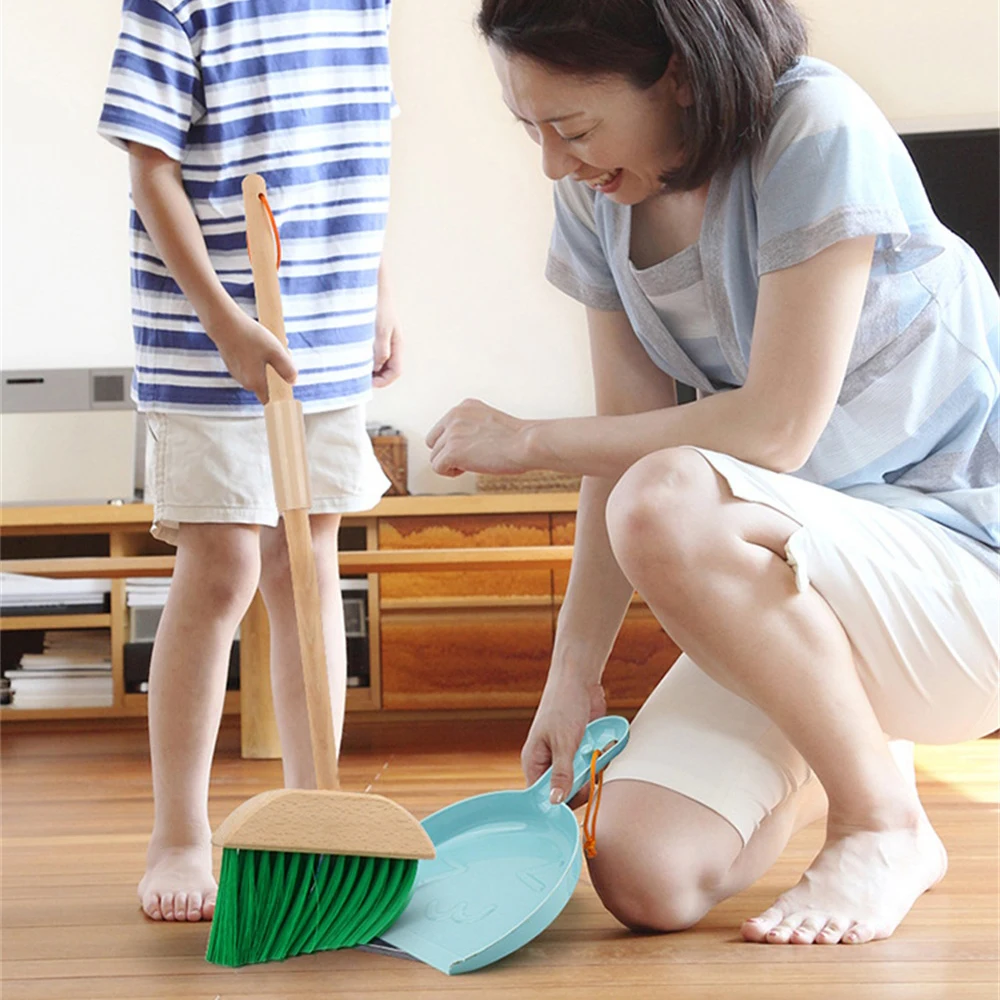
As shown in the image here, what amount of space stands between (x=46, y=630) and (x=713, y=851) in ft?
7.24

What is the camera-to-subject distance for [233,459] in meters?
1.23

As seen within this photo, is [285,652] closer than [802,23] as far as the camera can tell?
No

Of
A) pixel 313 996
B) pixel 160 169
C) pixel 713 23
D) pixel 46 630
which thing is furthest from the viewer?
pixel 46 630

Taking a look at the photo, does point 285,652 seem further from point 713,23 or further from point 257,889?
point 713,23

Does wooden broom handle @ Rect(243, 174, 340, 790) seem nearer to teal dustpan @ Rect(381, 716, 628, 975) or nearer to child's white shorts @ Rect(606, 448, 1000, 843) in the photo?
teal dustpan @ Rect(381, 716, 628, 975)

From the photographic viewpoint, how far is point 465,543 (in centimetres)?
260

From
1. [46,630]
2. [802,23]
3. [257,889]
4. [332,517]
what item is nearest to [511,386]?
[46,630]

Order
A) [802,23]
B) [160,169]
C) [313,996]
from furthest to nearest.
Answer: [160,169]
[802,23]
[313,996]

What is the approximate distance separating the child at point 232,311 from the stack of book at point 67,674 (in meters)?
1.52

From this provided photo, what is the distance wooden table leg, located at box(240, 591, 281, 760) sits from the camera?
7.13ft

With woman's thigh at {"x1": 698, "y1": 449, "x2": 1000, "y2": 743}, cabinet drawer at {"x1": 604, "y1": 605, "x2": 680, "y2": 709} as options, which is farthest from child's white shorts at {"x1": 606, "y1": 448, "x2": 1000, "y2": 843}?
cabinet drawer at {"x1": 604, "y1": 605, "x2": 680, "y2": 709}

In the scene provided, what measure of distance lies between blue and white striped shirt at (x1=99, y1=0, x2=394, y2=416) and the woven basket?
1.41m

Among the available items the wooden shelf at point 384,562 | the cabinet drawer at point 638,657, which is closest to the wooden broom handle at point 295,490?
the wooden shelf at point 384,562

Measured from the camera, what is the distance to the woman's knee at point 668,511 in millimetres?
928
